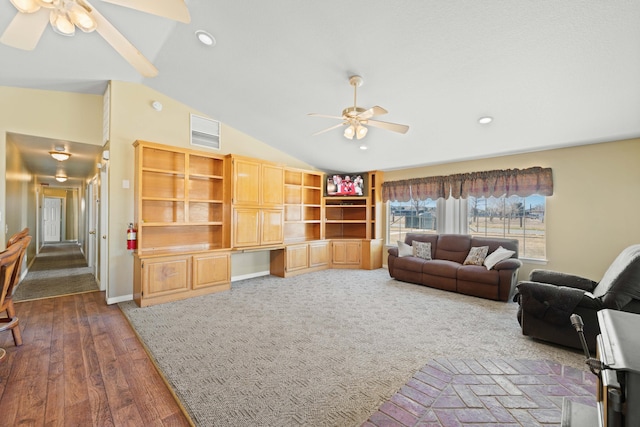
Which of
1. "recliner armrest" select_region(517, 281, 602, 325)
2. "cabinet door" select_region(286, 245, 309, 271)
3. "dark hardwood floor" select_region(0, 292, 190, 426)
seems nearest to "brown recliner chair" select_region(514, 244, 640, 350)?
"recliner armrest" select_region(517, 281, 602, 325)

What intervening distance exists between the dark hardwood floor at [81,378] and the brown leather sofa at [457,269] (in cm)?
426

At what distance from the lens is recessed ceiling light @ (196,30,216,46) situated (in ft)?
10.0

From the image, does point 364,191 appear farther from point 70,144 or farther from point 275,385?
point 70,144

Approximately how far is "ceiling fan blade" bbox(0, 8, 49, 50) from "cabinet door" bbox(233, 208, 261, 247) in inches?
122

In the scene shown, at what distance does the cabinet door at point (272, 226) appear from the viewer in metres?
5.27

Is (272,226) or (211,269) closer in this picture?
(211,269)

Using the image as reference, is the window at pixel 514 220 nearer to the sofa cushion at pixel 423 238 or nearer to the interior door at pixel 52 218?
the sofa cushion at pixel 423 238

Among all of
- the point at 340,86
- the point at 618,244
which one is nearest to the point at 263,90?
the point at 340,86

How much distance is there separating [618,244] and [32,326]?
7.75 metres

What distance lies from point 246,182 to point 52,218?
1125 centimetres

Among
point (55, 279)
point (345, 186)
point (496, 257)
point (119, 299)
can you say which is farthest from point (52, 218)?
point (496, 257)

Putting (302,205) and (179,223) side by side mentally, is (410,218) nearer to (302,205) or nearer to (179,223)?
(302,205)

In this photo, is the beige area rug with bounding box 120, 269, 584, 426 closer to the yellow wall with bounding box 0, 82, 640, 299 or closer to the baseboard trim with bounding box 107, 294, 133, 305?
the baseboard trim with bounding box 107, 294, 133, 305

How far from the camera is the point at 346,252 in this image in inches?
257
